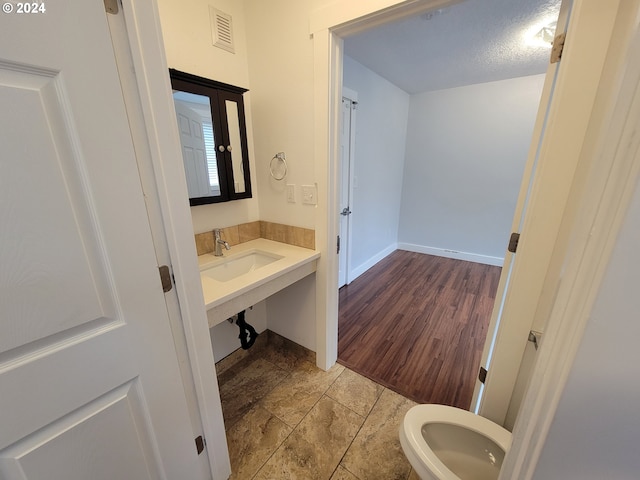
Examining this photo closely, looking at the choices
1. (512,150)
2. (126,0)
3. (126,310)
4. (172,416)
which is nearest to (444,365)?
(172,416)

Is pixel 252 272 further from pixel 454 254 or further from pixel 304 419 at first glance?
pixel 454 254

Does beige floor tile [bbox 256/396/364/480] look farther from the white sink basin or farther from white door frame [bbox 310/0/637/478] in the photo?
the white sink basin

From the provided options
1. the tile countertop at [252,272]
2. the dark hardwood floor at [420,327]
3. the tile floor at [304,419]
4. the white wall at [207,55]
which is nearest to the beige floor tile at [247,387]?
the tile floor at [304,419]

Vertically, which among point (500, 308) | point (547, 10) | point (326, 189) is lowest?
point (500, 308)

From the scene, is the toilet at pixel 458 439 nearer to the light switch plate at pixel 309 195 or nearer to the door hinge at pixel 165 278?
the door hinge at pixel 165 278

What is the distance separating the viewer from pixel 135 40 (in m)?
0.64

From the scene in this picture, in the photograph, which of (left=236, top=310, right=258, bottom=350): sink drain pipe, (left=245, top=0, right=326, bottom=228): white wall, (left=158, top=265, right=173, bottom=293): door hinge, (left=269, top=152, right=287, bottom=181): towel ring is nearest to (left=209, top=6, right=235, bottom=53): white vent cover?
(left=245, top=0, right=326, bottom=228): white wall

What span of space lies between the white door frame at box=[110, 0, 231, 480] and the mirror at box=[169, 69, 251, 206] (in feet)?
2.06

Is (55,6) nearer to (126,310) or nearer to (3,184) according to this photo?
(3,184)

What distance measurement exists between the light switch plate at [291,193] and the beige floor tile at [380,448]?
138 cm

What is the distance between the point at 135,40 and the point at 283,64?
3.12ft

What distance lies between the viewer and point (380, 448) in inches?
51.6

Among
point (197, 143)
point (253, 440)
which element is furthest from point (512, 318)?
point (197, 143)

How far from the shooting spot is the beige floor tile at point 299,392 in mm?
1509
